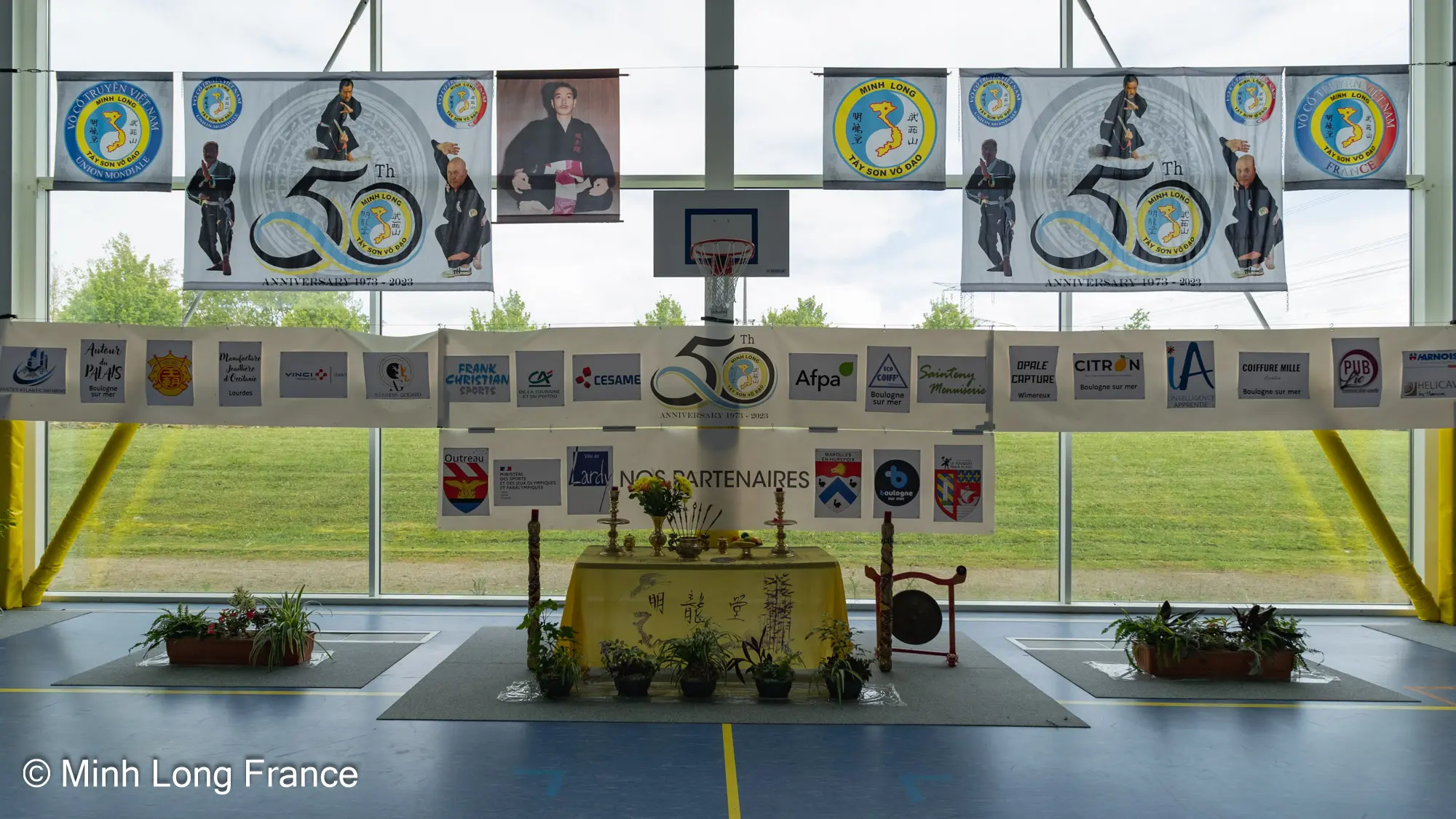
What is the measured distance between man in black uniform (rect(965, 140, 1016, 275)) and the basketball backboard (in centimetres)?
163

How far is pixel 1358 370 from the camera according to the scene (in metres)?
7.61

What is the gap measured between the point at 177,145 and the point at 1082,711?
861 cm

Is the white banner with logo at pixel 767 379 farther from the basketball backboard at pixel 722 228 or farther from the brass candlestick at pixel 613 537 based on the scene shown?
the brass candlestick at pixel 613 537

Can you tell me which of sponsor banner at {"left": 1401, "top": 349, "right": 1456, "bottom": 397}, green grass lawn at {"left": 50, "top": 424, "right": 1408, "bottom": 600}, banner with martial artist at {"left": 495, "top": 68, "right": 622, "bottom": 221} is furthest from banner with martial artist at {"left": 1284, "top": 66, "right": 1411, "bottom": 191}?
banner with martial artist at {"left": 495, "top": 68, "right": 622, "bottom": 221}

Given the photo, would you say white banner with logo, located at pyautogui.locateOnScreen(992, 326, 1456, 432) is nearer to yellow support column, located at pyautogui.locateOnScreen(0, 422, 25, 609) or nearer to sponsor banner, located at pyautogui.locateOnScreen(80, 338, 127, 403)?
sponsor banner, located at pyautogui.locateOnScreen(80, 338, 127, 403)

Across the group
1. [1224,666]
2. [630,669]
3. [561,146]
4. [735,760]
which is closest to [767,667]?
[630,669]

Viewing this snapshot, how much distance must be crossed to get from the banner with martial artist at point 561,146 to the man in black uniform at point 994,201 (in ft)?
9.95

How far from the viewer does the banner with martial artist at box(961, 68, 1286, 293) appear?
7.76 m

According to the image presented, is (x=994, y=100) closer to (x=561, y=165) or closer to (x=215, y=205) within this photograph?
(x=561, y=165)

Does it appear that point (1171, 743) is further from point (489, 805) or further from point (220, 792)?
point (220, 792)

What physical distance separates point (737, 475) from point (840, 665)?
2358mm

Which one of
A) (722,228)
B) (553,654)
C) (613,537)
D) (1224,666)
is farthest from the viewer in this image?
(722,228)

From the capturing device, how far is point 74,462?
8695 mm

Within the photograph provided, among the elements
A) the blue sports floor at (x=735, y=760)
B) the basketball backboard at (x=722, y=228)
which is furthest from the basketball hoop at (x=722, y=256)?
the blue sports floor at (x=735, y=760)
